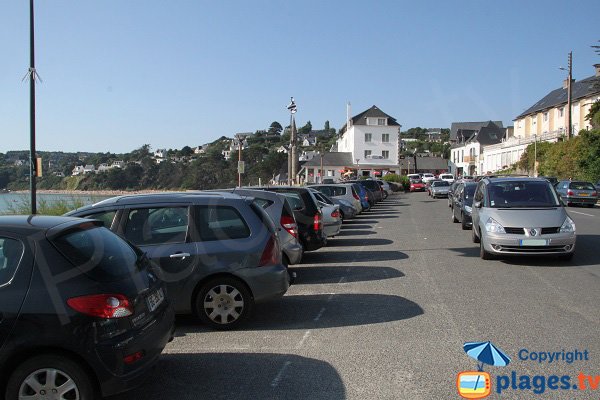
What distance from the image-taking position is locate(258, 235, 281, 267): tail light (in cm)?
699

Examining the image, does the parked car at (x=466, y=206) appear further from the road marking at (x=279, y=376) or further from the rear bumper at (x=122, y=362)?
the rear bumper at (x=122, y=362)

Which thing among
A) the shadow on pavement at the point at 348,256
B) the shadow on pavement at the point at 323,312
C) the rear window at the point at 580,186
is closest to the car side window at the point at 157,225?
the shadow on pavement at the point at 323,312

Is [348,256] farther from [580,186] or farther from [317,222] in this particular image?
[580,186]

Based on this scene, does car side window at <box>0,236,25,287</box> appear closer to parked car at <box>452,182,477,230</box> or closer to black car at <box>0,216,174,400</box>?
black car at <box>0,216,174,400</box>

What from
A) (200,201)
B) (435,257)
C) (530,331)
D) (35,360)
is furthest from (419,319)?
(435,257)

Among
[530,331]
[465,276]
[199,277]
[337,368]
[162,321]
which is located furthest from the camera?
[465,276]

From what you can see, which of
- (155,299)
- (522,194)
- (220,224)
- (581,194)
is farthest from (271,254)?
(581,194)

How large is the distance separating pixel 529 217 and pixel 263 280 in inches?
262

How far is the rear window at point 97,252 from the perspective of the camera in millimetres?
4469

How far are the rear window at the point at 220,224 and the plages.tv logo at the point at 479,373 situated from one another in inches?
119

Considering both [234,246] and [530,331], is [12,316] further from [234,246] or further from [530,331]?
[530,331]

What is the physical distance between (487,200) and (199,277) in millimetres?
7790

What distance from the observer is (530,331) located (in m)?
6.40

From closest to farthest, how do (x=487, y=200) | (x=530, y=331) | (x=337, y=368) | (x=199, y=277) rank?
(x=337, y=368)
(x=530, y=331)
(x=199, y=277)
(x=487, y=200)
